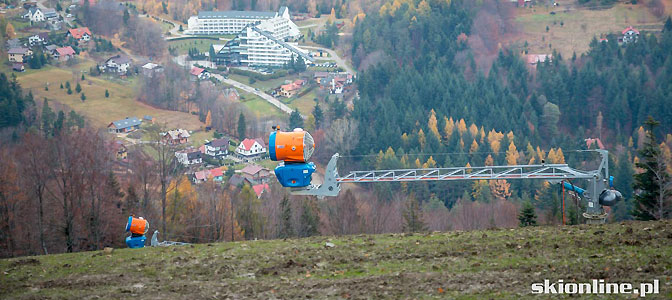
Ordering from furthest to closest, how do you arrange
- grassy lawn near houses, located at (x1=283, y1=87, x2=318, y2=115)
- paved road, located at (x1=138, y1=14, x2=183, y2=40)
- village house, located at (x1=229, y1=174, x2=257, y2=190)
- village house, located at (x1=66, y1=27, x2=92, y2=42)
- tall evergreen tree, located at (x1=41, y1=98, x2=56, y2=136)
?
1. paved road, located at (x1=138, y1=14, x2=183, y2=40)
2. village house, located at (x1=66, y1=27, x2=92, y2=42)
3. grassy lawn near houses, located at (x1=283, y1=87, x2=318, y2=115)
4. tall evergreen tree, located at (x1=41, y1=98, x2=56, y2=136)
5. village house, located at (x1=229, y1=174, x2=257, y2=190)

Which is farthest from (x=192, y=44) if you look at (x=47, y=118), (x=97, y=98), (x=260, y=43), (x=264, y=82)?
(x=47, y=118)

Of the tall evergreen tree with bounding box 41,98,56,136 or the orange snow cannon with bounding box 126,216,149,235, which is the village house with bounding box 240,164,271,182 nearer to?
the tall evergreen tree with bounding box 41,98,56,136

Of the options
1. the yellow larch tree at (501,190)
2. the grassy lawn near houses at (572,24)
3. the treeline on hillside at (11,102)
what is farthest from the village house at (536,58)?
the treeline on hillside at (11,102)

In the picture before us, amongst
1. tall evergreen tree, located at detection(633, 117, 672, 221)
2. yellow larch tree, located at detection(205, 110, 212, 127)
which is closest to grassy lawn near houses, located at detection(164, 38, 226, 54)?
yellow larch tree, located at detection(205, 110, 212, 127)

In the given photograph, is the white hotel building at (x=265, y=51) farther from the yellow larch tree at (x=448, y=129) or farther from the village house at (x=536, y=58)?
the yellow larch tree at (x=448, y=129)

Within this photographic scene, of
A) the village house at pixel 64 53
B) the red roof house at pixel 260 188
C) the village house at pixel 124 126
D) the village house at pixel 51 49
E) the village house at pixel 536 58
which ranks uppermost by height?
the village house at pixel 51 49

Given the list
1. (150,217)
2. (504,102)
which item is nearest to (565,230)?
(150,217)

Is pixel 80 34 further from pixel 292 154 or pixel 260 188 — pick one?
pixel 292 154
